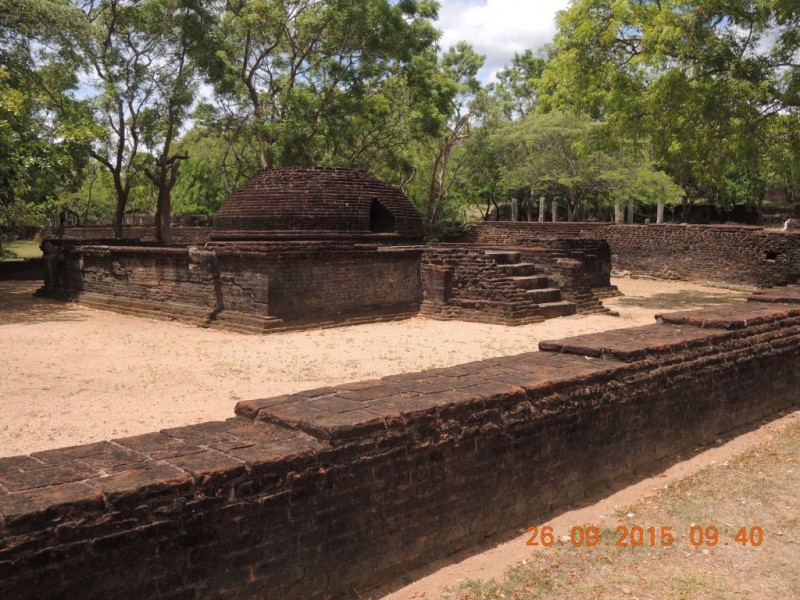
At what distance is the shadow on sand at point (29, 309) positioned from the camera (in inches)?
460

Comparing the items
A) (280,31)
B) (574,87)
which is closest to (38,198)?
(280,31)

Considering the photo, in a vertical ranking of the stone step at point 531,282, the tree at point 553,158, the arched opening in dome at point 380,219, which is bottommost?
the stone step at point 531,282

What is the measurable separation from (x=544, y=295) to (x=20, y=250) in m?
27.1

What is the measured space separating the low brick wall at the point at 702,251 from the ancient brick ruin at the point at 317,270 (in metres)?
3.11

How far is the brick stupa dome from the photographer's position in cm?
1306

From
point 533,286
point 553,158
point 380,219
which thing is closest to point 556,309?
point 533,286

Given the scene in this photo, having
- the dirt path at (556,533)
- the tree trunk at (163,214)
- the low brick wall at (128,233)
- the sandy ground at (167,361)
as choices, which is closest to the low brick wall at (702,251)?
the sandy ground at (167,361)

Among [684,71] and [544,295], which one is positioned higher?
[684,71]

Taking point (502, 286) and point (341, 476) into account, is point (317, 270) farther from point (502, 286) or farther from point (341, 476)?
point (341, 476)

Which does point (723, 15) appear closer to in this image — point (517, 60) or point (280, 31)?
point (280, 31)

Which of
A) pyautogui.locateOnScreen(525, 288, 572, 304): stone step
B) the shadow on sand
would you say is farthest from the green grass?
pyautogui.locateOnScreen(525, 288, 572, 304): stone step

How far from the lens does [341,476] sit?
2844 millimetres
